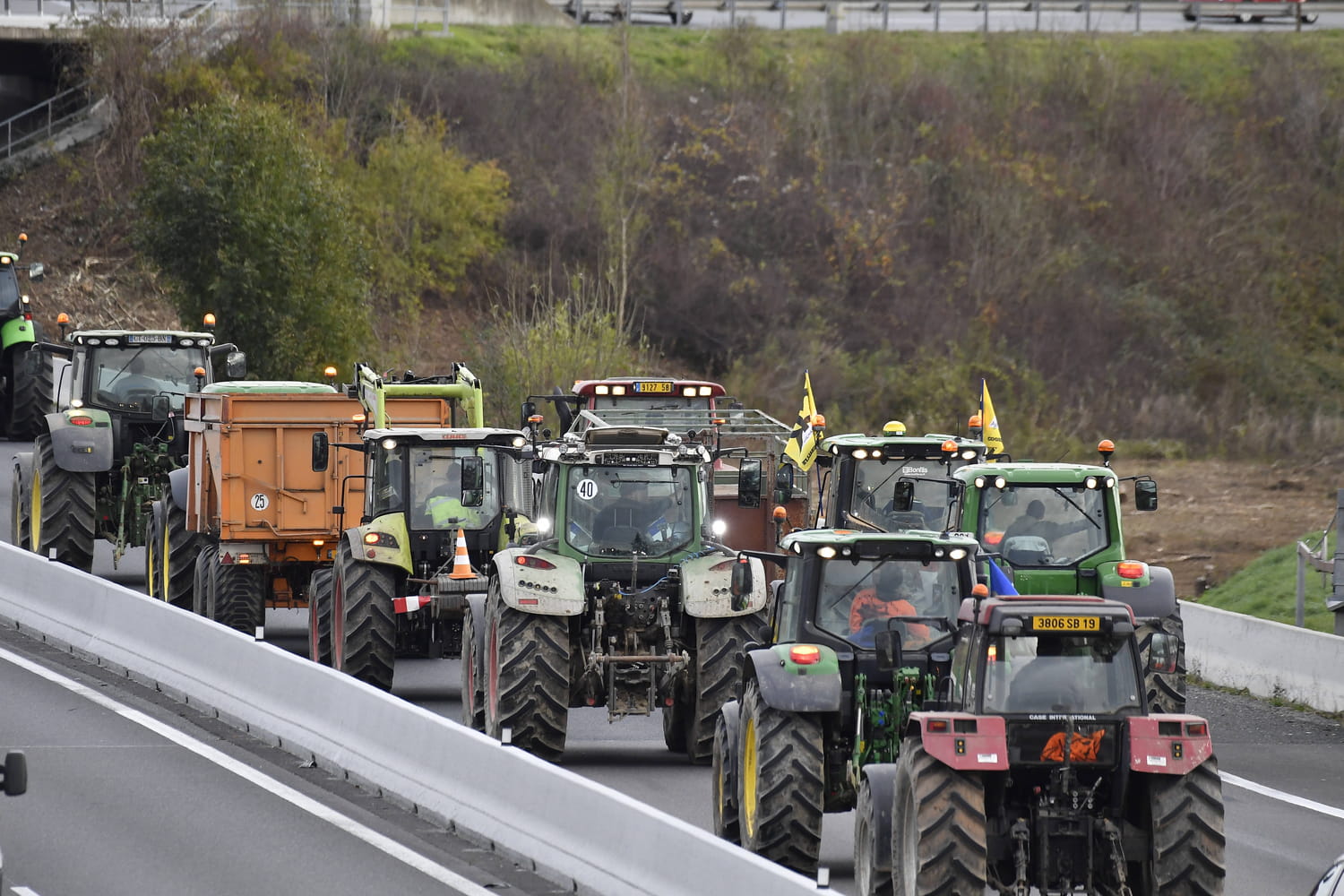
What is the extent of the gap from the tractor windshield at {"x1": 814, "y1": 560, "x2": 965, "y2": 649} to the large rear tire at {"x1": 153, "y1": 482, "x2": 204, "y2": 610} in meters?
11.3

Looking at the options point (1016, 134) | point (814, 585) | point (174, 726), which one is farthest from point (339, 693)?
point (1016, 134)

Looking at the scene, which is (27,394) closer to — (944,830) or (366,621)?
(366,621)

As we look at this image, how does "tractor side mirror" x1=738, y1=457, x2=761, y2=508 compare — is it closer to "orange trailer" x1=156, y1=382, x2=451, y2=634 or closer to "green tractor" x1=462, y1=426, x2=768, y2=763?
"green tractor" x1=462, y1=426, x2=768, y2=763

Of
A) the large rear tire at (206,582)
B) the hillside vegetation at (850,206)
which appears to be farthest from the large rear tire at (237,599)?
the hillside vegetation at (850,206)

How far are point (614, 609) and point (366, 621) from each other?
2981 millimetres

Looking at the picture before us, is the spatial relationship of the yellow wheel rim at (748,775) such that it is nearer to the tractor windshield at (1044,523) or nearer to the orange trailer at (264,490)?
the tractor windshield at (1044,523)

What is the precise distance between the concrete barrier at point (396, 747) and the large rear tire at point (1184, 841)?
1935 millimetres

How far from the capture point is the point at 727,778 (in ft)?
42.3

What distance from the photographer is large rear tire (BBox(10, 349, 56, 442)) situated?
35844 millimetres

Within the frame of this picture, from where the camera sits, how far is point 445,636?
18.6m

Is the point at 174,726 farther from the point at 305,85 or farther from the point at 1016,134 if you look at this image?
the point at 1016,134

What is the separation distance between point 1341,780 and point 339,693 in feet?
26.6

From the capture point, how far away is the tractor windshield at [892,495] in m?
20.2

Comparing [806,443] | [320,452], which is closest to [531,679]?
[320,452]
